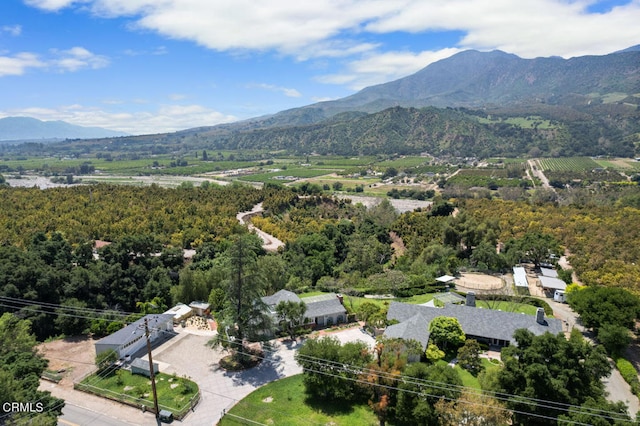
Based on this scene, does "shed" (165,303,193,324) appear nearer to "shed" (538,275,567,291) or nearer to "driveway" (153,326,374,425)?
"driveway" (153,326,374,425)

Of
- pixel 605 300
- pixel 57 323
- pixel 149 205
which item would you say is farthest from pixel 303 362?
pixel 149 205

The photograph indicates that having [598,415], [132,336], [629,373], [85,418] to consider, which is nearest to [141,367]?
[132,336]

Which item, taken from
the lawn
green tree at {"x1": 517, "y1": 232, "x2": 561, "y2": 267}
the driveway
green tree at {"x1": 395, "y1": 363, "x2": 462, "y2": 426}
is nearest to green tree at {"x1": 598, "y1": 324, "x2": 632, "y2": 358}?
green tree at {"x1": 395, "y1": 363, "x2": 462, "y2": 426}

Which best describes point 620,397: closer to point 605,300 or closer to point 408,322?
point 605,300

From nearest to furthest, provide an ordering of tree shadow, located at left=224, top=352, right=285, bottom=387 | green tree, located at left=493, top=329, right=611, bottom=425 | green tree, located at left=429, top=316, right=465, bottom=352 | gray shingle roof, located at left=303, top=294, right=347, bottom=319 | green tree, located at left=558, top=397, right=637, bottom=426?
green tree, located at left=558, top=397, right=637, bottom=426 < green tree, located at left=493, top=329, right=611, bottom=425 < tree shadow, located at left=224, top=352, right=285, bottom=387 < green tree, located at left=429, top=316, right=465, bottom=352 < gray shingle roof, located at left=303, top=294, right=347, bottom=319

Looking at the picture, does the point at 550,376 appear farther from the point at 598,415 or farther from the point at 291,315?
the point at 291,315

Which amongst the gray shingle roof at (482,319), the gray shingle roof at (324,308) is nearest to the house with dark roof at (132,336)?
the gray shingle roof at (324,308)

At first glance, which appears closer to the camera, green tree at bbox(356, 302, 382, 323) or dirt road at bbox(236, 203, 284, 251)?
green tree at bbox(356, 302, 382, 323)

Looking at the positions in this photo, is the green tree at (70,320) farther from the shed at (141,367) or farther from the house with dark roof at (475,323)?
the house with dark roof at (475,323)
